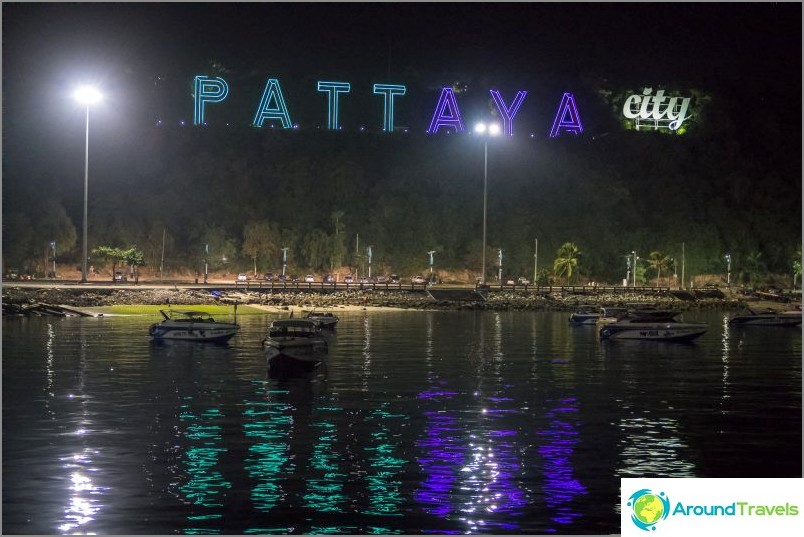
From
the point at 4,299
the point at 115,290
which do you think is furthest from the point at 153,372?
the point at 115,290

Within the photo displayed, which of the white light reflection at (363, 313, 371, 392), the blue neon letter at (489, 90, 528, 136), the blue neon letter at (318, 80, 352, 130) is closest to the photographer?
the white light reflection at (363, 313, 371, 392)

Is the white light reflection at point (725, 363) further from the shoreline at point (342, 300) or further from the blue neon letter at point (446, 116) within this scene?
the blue neon letter at point (446, 116)

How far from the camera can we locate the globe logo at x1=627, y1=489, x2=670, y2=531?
17578mm

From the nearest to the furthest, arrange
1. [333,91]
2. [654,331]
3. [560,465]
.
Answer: [560,465] → [654,331] → [333,91]

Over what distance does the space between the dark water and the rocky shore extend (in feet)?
125

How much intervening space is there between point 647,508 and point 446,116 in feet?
475

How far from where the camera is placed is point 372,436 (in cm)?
3219

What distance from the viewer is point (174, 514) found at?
74.2 ft

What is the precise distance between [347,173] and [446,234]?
84.3ft

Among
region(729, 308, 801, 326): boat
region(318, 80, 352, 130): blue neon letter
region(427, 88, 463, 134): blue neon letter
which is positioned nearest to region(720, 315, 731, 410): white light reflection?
region(729, 308, 801, 326): boat

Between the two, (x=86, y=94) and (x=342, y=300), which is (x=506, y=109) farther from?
(x=86, y=94)

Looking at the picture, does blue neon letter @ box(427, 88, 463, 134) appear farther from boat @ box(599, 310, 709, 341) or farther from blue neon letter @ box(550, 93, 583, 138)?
boat @ box(599, 310, 709, 341)

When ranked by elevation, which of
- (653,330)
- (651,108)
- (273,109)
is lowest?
(653,330)

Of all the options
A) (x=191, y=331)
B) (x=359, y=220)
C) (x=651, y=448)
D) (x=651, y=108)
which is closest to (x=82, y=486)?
Result: (x=651, y=448)
